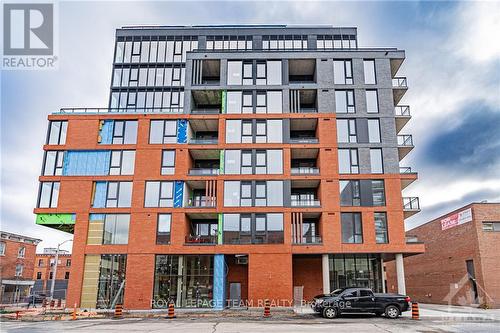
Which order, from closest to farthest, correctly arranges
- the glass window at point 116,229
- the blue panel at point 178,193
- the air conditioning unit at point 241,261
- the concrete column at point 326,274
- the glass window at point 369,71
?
the concrete column at point 326,274, the glass window at point 116,229, the blue panel at point 178,193, the air conditioning unit at point 241,261, the glass window at point 369,71

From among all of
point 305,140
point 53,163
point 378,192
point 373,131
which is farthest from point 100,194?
point 373,131

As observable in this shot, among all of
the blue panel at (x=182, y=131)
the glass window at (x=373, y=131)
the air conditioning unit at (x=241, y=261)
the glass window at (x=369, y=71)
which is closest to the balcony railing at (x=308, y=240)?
the air conditioning unit at (x=241, y=261)

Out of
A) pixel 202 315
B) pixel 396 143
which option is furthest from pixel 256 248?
pixel 396 143

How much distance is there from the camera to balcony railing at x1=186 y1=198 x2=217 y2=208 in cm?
3291

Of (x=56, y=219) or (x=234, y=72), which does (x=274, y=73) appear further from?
(x=56, y=219)

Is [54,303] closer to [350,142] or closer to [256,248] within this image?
[256,248]

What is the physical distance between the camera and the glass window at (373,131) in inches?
1346

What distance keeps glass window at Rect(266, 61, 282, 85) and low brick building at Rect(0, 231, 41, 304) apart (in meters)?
34.6

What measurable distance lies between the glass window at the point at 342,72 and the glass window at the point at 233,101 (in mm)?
8702

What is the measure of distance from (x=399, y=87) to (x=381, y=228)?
12652mm

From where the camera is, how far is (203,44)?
45625 millimetres

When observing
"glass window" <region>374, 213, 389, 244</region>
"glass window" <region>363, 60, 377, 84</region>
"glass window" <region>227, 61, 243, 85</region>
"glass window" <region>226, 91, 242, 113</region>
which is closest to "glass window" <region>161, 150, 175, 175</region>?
"glass window" <region>226, 91, 242, 113</region>

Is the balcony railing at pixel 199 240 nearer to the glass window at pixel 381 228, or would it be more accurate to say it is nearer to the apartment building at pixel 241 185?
the apartment building at pixel 241 185

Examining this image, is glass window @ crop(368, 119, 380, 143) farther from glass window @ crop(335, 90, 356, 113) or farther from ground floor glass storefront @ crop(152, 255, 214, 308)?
ground floor glass storefront @ crop(152, 255, 214, 308)
